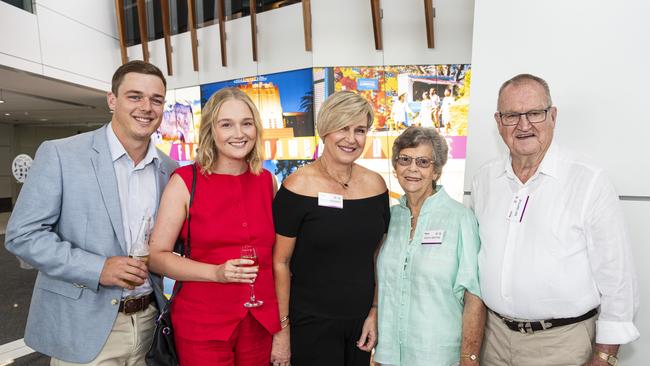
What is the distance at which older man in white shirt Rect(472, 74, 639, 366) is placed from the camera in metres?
1.51

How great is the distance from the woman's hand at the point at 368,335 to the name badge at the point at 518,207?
823 millimetres

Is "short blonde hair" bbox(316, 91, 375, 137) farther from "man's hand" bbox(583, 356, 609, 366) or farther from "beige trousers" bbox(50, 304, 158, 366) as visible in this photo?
"man's hand" bbox(583, 356, 609, 366)

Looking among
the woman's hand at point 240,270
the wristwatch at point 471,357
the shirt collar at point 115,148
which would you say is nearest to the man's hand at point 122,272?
the woman's hand at point 240,270

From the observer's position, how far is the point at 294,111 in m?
6.16

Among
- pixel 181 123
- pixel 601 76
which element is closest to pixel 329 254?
pixel 601 76

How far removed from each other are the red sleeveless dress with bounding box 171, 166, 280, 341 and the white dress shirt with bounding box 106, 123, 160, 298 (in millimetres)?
216

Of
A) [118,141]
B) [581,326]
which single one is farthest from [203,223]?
[581,326]

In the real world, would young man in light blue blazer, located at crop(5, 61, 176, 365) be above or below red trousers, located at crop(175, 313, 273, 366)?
above

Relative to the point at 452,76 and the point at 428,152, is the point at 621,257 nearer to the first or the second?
the point at 428,152

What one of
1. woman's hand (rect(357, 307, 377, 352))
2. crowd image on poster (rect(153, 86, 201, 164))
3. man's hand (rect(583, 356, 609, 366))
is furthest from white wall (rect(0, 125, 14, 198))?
man's hand (rect(583, 356, 609, 366))

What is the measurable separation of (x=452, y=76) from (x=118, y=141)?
195 inches

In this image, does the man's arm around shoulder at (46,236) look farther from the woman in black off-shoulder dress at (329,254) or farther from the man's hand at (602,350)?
the man's hand at (602,350)

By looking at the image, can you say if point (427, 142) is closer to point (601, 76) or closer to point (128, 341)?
point (601, 76)

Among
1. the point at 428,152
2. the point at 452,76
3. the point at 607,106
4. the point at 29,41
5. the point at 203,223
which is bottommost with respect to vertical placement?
the point at 203,223
